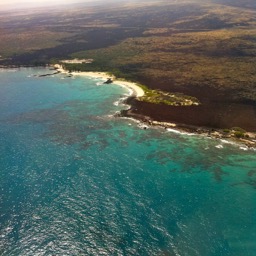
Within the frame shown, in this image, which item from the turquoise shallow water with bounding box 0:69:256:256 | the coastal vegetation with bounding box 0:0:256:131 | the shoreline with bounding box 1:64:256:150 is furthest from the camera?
the coastal vegetation with bounding box 0:0:256:131

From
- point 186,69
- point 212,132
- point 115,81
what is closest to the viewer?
point 212,132

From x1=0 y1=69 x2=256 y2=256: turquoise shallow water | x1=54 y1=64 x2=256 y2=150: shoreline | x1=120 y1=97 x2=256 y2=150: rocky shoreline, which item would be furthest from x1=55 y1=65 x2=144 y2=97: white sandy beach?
x1=0 y1=69 x2=256 y2=256: turquoise shallow water

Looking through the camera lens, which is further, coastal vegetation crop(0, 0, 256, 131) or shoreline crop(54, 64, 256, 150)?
coastal vegetation crop(0, 0, 256, 131)

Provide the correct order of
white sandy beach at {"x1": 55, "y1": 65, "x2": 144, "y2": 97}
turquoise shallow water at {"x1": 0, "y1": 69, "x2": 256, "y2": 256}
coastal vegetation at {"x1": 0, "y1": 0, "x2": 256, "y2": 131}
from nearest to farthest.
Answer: turquoise shallow water at {"x1": 0, "y1": 69, "x2": 256, "y2": 256} < coastal vegetation at {"x1": 0, "y1": 0, "x2": 256, "y2": 131} < white sandy beach at {"x1": 55, "y1": 65, "x2": 144, "y2": 97}

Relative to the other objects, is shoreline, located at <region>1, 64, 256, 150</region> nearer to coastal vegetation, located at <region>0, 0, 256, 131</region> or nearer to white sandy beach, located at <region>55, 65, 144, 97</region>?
white sandy beach, located at <region>55, 65, 144, 97</region>

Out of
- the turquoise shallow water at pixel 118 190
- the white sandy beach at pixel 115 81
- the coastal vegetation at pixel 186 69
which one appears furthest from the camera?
the white sandy beach at pixel 115 81

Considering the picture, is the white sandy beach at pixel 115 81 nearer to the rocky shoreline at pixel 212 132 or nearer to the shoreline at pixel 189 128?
the shoreline at pixel 189 128

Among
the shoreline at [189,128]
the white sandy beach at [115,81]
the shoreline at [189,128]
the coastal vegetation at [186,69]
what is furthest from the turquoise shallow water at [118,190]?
the white sandy beach at [115,81]

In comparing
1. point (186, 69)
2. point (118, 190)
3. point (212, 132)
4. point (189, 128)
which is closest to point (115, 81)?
point (186, 69)

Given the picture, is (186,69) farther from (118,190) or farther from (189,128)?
(118,190)
